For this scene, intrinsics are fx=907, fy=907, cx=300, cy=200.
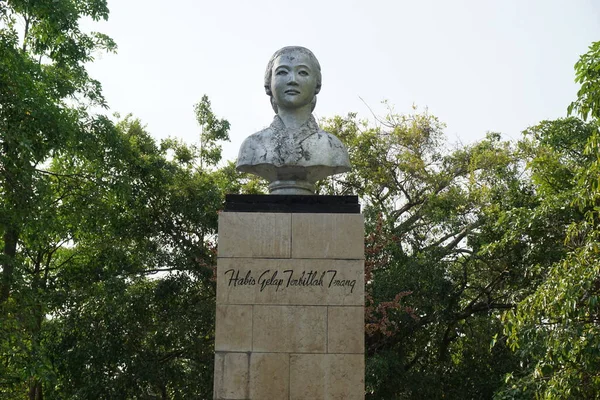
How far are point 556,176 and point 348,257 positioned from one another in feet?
25.5

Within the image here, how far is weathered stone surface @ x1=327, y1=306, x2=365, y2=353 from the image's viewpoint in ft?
25.8

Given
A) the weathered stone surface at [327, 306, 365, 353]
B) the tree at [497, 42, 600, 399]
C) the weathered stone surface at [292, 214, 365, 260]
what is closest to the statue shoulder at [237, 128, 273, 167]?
the weathered stone surface at [292, 214, 365, 260]

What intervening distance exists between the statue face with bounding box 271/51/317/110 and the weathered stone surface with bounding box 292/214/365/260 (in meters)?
1.28

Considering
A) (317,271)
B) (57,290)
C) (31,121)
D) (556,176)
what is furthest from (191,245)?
(317,271)

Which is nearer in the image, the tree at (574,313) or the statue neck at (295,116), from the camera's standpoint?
the statue neck at (295,116)

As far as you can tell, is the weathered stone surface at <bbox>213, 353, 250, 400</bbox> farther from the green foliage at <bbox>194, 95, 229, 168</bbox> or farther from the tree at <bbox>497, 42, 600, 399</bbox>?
the green foliage at <bbox>194, 95, 229, 168</bbox>

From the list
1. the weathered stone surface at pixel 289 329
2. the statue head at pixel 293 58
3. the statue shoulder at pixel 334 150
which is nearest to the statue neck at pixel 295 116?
the statue head at pixel 293 58

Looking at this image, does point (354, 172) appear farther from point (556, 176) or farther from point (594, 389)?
point (594, 389)

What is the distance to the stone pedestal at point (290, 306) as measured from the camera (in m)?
7.80

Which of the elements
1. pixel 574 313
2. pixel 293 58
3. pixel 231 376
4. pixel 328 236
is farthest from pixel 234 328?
pixel 574 313

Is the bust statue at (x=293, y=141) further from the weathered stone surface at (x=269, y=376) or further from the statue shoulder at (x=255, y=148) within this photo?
the weathered stone surface at (x=269, y=376)

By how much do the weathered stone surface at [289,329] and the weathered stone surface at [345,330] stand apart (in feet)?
0.17

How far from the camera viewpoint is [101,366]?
15.4 meters

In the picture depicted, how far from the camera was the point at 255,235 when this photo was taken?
8.11 m
